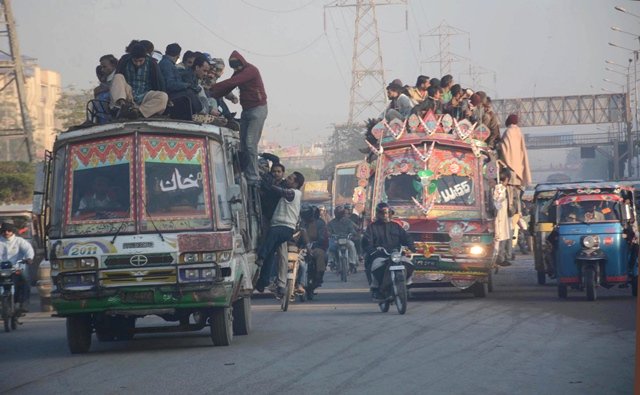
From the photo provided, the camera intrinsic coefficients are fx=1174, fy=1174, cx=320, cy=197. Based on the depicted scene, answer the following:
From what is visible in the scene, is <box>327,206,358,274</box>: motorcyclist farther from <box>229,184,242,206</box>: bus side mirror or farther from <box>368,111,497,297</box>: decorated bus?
<box>229,184,242,206</box>: bus side mirror

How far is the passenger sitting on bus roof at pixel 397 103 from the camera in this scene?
76.6 ft

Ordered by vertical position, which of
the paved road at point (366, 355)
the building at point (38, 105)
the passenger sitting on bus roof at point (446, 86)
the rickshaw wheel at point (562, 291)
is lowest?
the paved road at point (366, 355)

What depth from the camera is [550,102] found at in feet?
322

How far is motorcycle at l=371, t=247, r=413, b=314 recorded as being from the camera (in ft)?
59.7

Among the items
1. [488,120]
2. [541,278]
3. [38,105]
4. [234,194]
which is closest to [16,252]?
[234,194]

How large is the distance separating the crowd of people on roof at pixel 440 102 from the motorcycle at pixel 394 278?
4419mm

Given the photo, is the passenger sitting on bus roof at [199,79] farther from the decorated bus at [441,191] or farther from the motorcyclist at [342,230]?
the motorcyclist at [342,230]

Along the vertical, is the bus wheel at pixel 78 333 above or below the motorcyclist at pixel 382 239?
below

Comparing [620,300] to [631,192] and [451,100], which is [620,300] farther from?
[451,100]

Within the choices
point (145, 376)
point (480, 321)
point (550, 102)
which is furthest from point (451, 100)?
point (550, 102)

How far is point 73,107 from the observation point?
194 ft

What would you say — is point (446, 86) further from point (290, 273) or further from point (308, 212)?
point (290, 273)

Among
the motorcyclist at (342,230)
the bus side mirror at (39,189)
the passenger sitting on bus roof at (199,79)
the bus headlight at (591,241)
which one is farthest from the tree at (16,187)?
the bus side mirror at (39,189)

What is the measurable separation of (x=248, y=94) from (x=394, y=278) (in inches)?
153
